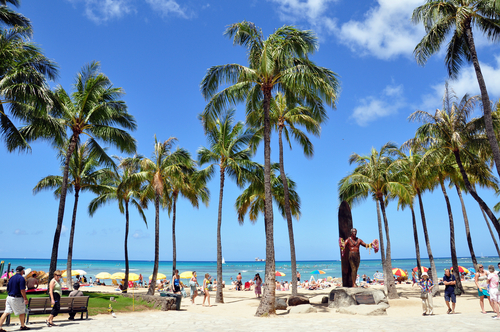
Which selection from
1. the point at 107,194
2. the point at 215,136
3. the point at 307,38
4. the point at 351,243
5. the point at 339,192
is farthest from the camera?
the point at 107,194

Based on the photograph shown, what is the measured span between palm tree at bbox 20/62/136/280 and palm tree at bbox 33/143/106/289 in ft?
14.8

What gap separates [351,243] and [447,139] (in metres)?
8.86

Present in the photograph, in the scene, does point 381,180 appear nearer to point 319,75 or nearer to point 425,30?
point 425,30

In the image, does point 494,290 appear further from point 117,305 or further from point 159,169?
point 159,169

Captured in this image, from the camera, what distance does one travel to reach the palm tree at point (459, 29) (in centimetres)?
1480

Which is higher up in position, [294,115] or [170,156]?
[294,115]

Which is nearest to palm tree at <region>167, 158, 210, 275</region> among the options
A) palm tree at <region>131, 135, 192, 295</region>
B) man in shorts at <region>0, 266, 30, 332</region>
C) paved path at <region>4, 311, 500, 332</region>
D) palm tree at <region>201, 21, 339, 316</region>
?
palm tree at <region>131, 135, 192, 295</region>

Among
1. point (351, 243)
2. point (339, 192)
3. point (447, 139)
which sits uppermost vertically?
point (447, 139)

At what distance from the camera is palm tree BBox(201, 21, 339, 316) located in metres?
13.4

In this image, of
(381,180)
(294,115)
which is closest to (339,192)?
(381,180)

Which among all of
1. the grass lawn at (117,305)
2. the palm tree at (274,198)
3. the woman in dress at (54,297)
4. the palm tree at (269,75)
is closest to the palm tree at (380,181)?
the palm tree at (274,198)

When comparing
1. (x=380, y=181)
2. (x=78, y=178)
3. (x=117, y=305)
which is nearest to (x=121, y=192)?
(x=78, y=178)

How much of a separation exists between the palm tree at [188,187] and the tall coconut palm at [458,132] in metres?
13.4

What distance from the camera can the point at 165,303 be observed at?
576 inches
